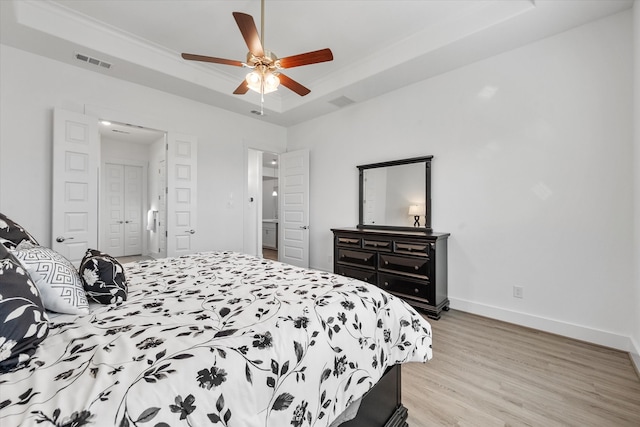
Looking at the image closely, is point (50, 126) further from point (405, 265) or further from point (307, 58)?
point (405, 265)

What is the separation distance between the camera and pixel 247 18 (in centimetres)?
184

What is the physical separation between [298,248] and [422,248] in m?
2.43

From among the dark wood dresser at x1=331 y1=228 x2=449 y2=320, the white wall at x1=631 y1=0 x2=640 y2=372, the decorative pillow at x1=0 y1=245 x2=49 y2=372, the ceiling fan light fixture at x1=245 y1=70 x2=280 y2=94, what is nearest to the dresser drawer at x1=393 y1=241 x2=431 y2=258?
the dark wood dresser at x1=331 y1=228 x2=449 y2=320

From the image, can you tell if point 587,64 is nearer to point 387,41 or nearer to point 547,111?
point 547,111

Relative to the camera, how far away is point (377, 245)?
3402mm

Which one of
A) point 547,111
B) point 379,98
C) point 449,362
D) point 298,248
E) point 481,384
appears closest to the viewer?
point 481,384

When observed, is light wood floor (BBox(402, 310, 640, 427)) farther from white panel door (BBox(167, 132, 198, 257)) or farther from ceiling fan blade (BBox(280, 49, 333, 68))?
white panel door (BBox(167, 132, 198, 257))

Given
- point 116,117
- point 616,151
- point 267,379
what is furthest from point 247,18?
point 616,151

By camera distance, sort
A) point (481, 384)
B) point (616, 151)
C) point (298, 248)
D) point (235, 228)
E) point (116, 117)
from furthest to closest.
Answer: point (298, 248) < point (235, 228) < point (116, 117) < point (616, 151) < point (481, 384)

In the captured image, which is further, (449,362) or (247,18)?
(449,362)

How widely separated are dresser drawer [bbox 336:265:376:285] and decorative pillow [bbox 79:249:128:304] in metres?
2.68

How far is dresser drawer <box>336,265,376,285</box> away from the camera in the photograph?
135 inches

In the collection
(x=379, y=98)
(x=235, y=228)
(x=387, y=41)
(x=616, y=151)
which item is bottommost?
(x=235, y=228)

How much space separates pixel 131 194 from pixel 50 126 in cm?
396
